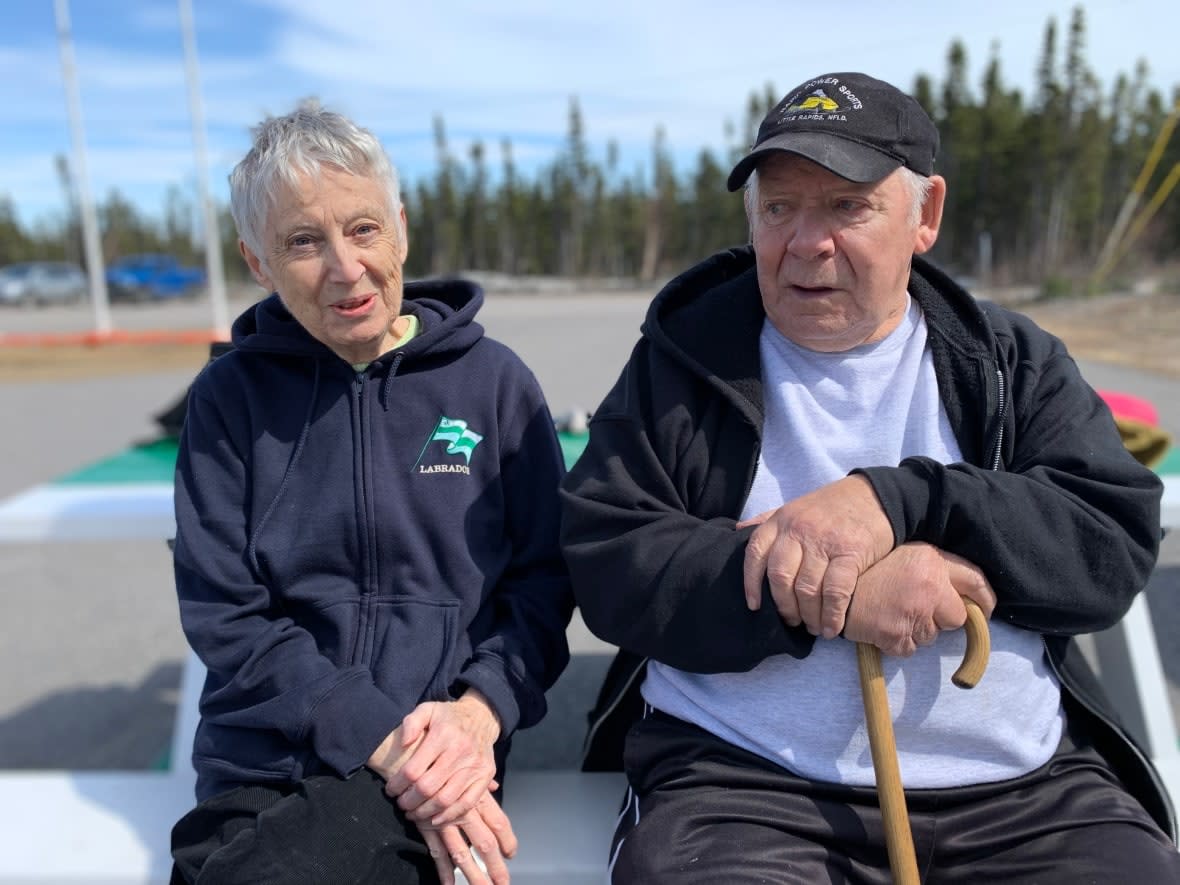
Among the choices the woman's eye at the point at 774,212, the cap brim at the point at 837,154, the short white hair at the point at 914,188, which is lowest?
the woman's eye at the point at 774,212

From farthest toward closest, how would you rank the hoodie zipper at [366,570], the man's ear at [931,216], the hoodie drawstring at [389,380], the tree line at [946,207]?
the tree line at [946,207] < the hoodie drawstring at [389,380] < the hoodie zipper at [366,570] < the man's ear at [931,216]

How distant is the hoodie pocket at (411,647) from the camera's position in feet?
6.00

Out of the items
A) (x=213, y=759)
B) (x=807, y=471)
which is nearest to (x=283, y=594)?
(x=213, y=759)

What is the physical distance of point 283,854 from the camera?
158 centimetres

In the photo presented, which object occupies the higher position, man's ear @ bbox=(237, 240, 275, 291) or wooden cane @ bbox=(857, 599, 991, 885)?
man's ear @ bbox=(237, 240, 275, 291)

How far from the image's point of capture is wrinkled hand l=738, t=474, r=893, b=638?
1.52 metres

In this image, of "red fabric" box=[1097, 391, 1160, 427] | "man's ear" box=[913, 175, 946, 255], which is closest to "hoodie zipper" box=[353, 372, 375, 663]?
"man's ear" box=[913, 175, 946, 255]

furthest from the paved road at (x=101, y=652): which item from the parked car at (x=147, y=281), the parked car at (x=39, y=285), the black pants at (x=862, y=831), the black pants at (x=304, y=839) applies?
the parked car at (x=147, y=281)

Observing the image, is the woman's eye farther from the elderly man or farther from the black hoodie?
the black hoodie

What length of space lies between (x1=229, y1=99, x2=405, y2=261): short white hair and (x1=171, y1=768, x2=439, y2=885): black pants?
1.04m

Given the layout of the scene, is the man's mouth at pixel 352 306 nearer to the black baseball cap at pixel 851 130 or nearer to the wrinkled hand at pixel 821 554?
the black baseball cap at pixel 851 130

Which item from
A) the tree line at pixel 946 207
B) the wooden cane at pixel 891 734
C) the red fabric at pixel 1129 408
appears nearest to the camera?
the wooden cane at pixel 891 734

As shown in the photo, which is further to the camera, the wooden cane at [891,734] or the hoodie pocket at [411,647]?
the hoodie pocket at [411,647]

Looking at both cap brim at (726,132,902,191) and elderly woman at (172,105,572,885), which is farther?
elderly woman at (172,105,572,885)
